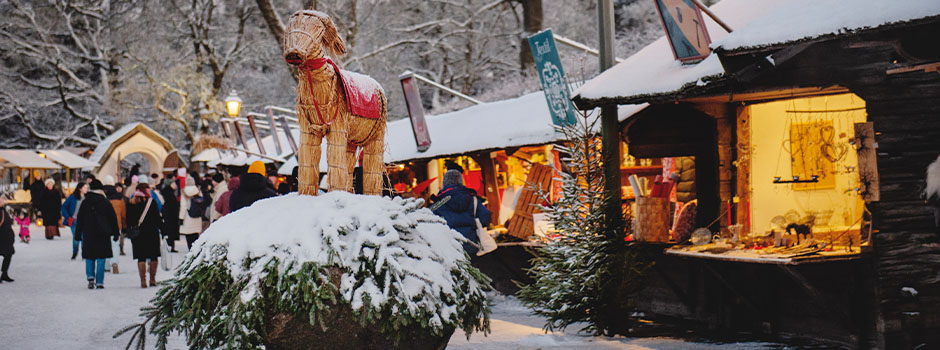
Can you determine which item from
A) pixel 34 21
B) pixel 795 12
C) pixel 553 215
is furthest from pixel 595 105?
pixel 34 21

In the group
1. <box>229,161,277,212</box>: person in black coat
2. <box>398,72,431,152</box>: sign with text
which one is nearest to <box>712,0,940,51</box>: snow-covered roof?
<box>229,161,277,212</box>: person in black coat

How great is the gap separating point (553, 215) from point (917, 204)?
3582 mm

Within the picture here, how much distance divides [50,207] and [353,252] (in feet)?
73.5

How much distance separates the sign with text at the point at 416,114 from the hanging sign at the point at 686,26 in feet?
23.3

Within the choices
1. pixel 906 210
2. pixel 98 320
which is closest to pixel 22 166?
pixel 98 320

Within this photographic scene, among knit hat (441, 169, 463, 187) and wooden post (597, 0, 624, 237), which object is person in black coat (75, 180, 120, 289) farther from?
wooden post (597, 0, 624, 237)

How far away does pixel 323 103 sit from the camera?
622 cm

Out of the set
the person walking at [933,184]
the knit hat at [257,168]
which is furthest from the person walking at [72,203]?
the person walking at [933,184]

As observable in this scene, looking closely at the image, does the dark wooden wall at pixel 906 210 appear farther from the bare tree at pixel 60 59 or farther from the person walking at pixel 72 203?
the bare tree at pixel 60 59

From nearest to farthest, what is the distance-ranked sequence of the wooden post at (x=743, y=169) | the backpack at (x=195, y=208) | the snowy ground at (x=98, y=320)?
the snowy ground at (x=98, y=320) → the wooden post at (x=743, y=169) → the backpack at (x=195, y=208)

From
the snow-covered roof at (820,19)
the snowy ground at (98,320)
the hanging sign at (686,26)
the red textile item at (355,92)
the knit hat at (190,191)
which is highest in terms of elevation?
the hanging sign at (686,26)

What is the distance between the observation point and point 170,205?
16.4 meters

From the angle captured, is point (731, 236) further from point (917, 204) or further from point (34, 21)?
point (34, 21)

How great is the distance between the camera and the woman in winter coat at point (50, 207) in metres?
24.5
